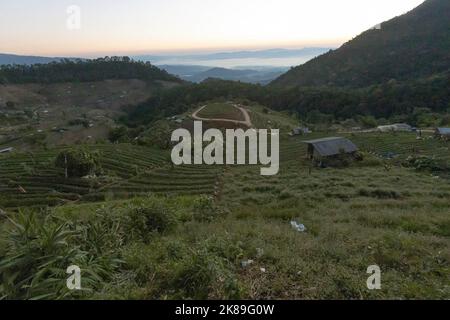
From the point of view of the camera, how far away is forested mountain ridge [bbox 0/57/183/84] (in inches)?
5177

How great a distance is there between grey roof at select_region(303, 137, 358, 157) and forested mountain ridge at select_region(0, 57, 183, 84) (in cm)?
12078

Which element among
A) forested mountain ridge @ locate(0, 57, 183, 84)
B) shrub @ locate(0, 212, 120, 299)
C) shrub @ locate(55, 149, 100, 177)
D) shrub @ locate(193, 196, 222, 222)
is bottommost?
shrub @ locate(55, 149, 100, 177)

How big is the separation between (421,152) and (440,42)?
90.6m

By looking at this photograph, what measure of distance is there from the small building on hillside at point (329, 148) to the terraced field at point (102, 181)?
28.3 feet

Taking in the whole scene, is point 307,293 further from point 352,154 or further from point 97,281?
point 352,154

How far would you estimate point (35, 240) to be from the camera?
4922mm

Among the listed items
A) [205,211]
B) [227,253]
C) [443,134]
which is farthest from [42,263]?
[443,134]

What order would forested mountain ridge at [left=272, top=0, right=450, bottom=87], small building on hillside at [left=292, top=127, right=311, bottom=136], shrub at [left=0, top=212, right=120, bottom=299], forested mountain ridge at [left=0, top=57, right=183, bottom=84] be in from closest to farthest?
shrub at [left=0, top=212, right=120, bottom=299] < small building on hillside at [left=292, top=127, right=311, bottom=136] < forested mountain ridge at [left=272, top=0, right=450, bottom=87] < forested mountain ridge at [left=0, top=57, right=183, bottom=84]

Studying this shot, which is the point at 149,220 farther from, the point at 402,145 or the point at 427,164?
the point at 402,145

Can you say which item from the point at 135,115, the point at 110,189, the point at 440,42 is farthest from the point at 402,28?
the point at 110,189

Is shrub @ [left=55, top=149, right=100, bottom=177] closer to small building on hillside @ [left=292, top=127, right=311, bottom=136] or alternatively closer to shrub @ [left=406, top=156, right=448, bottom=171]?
shrub @ [left=406, top=156, right=448, bottom=171]

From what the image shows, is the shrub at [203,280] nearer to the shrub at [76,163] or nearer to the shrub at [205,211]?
the shrub at [205,211]

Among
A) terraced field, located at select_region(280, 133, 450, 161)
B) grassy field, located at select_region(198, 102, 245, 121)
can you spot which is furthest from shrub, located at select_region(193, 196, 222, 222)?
grassy field, located at select_region(198, 102, 245, 121)

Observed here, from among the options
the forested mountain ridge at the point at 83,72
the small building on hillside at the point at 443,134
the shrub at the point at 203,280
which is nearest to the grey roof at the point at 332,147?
the small building on hillside at the point at 443,134
